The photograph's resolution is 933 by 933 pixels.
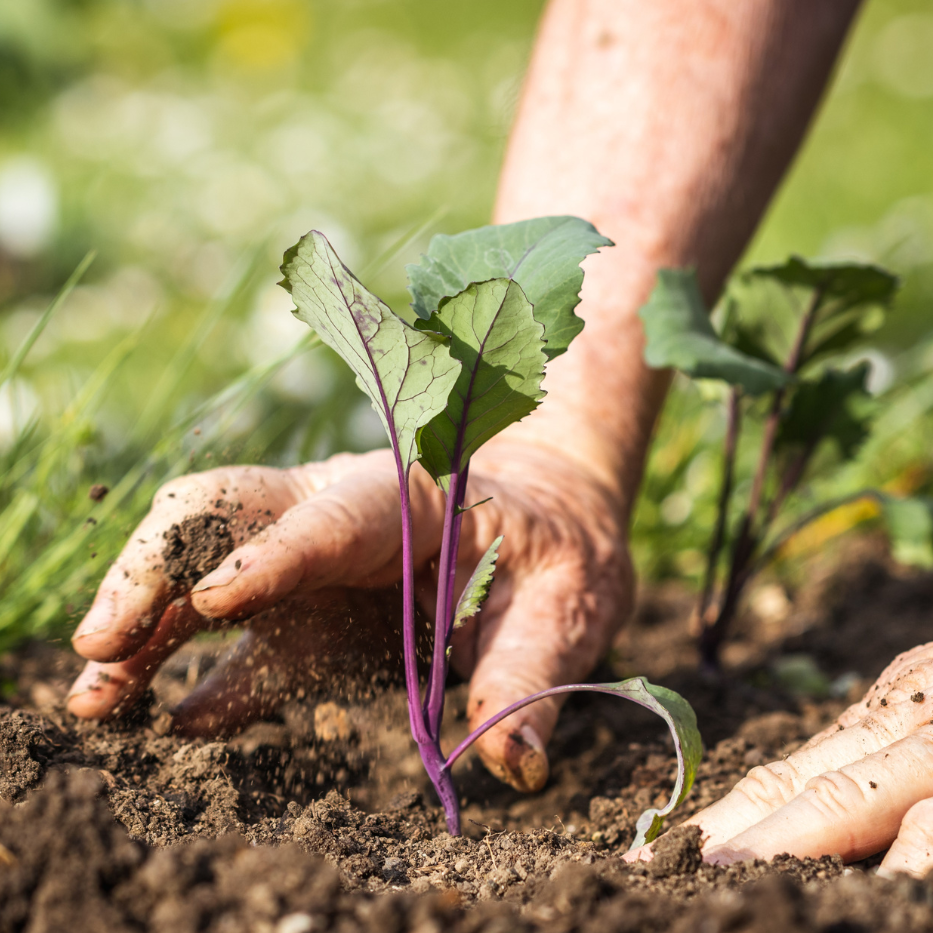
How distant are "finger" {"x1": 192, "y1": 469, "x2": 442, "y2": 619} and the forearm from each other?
0.53m

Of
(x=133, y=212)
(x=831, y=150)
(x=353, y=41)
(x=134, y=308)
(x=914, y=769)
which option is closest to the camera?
(x=914, y=769)

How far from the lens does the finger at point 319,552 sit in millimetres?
1020

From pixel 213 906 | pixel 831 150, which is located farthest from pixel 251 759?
pixel 831 150

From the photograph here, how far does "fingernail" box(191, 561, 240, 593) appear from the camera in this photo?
1.01 m

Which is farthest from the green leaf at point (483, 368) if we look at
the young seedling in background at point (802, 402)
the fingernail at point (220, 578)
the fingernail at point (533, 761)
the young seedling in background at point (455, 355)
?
the young seedling in background at point (802, 402)

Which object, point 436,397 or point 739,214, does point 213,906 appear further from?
point 739,214

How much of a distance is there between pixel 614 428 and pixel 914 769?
93 centimetres

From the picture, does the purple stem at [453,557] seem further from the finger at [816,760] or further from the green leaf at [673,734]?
the finger at [816,760]

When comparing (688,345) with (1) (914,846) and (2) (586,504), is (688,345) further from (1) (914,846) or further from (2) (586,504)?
(1) (914,846)

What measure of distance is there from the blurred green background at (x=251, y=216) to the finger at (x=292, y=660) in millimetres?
291

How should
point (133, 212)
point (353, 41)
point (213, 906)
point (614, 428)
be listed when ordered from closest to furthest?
point (213, 906), point (614, 428), point (133, 212), point (353, 41)

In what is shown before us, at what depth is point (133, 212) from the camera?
454 centimetres

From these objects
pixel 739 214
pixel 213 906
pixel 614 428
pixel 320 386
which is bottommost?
pixel 320 386

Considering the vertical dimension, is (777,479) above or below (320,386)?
above
